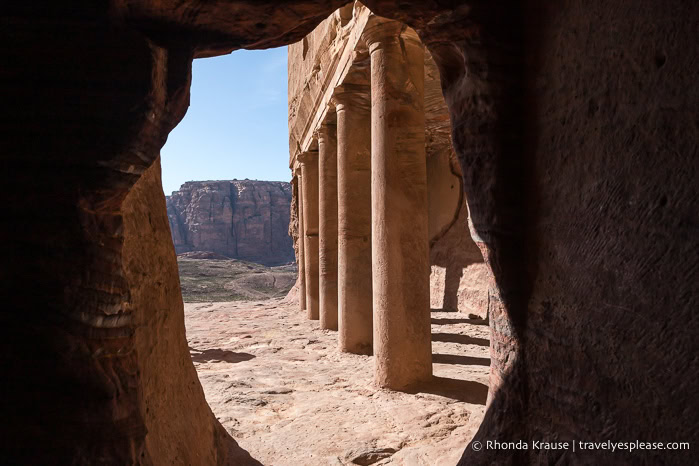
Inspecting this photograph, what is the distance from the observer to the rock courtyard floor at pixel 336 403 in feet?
13.6

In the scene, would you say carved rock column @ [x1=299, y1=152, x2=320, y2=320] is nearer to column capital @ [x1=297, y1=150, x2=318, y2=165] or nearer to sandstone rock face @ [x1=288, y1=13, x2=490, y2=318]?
column capital @ [x1=297, y1=150, x2=318, y2=165]

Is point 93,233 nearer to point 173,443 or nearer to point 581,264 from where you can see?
point 173,443

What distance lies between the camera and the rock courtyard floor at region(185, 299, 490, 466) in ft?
13.6

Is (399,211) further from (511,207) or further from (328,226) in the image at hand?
(328,226)

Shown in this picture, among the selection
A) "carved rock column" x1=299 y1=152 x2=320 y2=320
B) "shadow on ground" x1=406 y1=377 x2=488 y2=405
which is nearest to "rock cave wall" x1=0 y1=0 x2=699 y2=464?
"shadow on ground" x1=406 y1=377 x2=488 y2=405

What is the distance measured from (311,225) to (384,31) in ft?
23.8

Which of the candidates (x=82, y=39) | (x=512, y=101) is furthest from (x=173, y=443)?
(x=512, y=101)

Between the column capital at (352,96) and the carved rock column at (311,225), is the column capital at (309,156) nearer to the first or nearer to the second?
the carved rock column at (311,225)

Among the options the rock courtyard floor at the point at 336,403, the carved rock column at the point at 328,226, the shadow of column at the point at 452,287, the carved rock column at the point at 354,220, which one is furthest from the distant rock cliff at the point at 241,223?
the carved rock column at the point at 354,220

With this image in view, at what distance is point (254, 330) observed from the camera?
1125 centimetres

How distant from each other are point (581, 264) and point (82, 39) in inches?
105

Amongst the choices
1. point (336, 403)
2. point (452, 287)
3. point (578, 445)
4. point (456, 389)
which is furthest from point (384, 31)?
point (452, 287)

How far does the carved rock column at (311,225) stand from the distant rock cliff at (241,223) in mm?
51553

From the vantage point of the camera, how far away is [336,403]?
17.8ft
